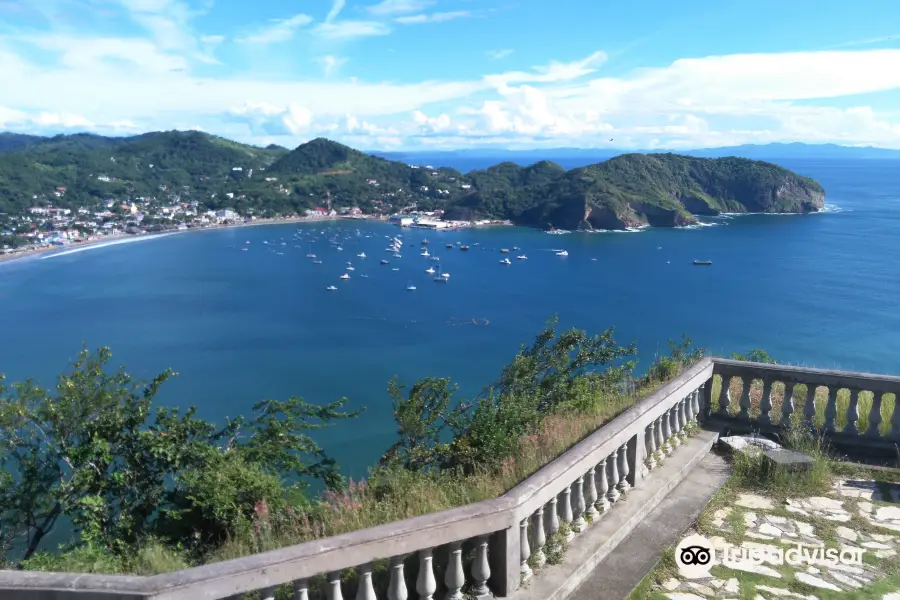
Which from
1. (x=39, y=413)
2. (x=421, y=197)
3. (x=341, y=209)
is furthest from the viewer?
(x=421, y=197)

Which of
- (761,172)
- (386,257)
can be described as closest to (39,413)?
(386,257)

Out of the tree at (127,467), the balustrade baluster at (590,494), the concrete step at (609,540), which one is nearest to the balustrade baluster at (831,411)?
the concrete step at (609,540)

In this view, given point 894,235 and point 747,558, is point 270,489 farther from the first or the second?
point 894,235

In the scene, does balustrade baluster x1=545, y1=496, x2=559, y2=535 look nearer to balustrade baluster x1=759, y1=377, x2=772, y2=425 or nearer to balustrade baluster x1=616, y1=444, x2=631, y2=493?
balustrade baluster x1=616, y1=444, x2=631, y2=493

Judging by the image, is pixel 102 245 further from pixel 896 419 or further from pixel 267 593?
pixel 267 593

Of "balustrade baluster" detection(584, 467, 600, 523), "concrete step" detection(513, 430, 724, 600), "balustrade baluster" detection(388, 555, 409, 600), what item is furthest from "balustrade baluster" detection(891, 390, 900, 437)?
"balustrade baluster" detection(388, 555, 409, 600)

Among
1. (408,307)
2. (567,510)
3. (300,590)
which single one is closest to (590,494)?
(567,510)
